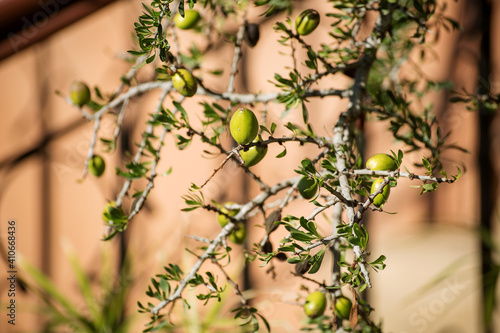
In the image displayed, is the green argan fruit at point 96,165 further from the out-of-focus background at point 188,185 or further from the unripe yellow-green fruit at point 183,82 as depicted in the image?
the out-of-focus background at point 188,185

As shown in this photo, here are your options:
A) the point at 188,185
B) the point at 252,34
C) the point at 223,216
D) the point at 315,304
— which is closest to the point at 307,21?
the point at 252,34

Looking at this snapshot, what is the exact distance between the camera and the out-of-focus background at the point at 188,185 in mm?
1506

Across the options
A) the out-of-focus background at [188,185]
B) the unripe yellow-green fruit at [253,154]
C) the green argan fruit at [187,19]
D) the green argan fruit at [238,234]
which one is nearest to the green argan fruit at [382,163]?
the unripe yellow-green fruit at [253,154]

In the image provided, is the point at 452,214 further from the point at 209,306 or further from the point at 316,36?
the point at 209,306

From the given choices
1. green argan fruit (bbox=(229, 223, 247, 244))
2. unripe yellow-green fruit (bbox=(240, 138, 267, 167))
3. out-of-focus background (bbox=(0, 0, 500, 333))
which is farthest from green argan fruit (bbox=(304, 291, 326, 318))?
out-of-focus background (bbox=(0, 0, 500, 333))

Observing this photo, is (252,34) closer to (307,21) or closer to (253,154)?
(307,21)

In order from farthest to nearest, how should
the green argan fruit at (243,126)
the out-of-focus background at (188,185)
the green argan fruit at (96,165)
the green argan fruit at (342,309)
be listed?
the out-of-focus background at (188,185) < the green argan fruit at (96,165) < the green argan fruit at (342,309) < the green argan fruit at (243,126)

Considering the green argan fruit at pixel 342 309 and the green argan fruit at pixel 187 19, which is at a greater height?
the green argan fruit at pixel 187 19

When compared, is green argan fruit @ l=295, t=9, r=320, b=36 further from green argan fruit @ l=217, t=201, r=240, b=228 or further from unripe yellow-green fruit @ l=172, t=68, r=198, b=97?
green argan fruit @ l=217, t=201, r=240, b=228

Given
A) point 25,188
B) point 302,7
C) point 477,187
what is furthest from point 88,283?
point 477,187

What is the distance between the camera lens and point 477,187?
61.6 inches

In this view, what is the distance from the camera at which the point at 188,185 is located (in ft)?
5.16

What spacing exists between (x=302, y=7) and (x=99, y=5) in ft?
2.51

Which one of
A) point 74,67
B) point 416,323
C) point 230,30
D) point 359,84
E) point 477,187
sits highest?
point 230,30
